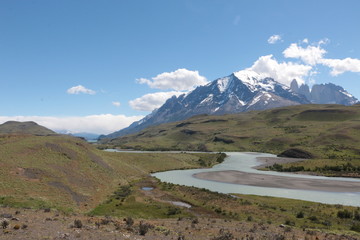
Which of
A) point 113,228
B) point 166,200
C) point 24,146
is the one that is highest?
point 24,146

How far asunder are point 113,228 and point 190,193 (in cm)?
4689

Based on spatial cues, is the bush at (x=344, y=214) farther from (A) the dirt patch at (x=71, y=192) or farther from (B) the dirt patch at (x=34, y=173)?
(B) the dirt patch at (x=34, y=173)

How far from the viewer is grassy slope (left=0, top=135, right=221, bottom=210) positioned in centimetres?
5436

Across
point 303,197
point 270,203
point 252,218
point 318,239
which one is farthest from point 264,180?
point 318,239

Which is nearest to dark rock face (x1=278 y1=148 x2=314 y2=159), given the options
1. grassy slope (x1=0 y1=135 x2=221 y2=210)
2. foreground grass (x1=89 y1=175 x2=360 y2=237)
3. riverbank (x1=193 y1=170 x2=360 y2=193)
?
riverbank (x1=193 y1=170 x2=360 y2=193)

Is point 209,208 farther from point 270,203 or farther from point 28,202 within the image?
point 28,202

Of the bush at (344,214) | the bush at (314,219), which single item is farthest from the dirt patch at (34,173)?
the bush at (344,214)

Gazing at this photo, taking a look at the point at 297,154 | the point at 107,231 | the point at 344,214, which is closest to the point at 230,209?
the point at 344,214

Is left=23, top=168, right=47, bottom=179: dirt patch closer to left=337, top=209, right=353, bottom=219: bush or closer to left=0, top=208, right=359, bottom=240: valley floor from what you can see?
left=0, top=208, right=359, bottom=240: valley floor

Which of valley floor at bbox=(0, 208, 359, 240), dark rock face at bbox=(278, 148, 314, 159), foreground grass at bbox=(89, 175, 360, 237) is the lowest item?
foreground grass at bbox=(89, 175, 360, 237)

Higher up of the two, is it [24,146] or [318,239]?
[24,146]

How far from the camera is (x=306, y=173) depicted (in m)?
125

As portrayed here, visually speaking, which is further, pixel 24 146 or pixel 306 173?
pixel 306 173

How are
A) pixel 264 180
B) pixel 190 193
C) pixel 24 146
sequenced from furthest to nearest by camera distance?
1. pixel 264 180
2. pixel 24 146
3. pixel 190 193
